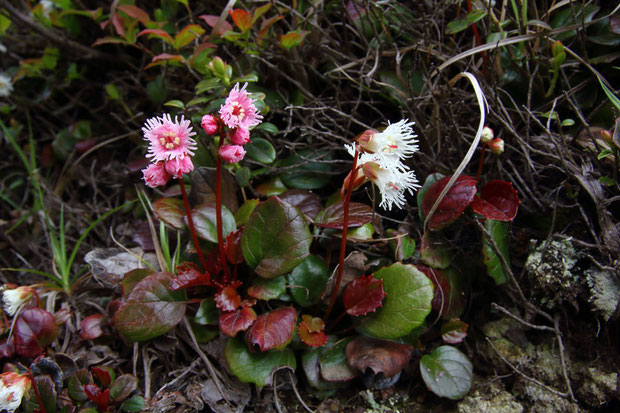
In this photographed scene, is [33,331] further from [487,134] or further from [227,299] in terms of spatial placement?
[487,134]

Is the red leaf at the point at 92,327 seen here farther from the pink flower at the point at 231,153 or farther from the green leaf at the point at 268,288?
the pink flower at the point at 231,153

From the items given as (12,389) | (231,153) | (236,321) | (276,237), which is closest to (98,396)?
(12,389)

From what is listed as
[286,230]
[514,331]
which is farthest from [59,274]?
[514,331]

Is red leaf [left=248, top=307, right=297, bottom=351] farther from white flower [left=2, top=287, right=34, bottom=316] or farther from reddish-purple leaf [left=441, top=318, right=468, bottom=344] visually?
white flower [left=2, top=287, right=34, bottom=316]

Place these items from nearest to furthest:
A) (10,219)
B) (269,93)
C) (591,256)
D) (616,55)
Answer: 1. (591,256)
2. (616,55)
3. (269,93)
4. (10,219)

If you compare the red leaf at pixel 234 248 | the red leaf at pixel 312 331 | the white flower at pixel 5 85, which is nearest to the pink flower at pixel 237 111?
the red leaf at pixel 234 248

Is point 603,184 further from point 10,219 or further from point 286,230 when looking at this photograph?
point 10,219
